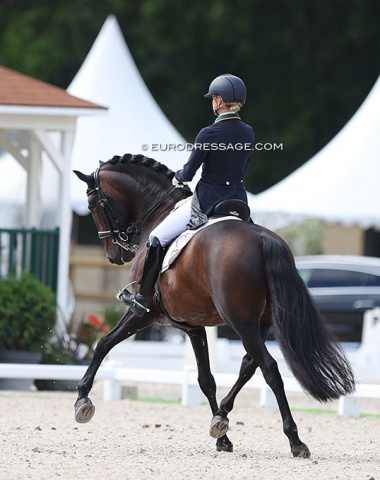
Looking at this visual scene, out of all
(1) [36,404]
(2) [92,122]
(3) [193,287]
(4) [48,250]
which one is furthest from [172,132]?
(3) [193,287]

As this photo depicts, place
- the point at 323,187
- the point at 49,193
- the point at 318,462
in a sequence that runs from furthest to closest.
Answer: the point at 49,193 < the point at 323,187 < the point at 318,462

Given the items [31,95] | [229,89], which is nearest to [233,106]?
[229,89]

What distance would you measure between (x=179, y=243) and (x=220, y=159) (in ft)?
2.20

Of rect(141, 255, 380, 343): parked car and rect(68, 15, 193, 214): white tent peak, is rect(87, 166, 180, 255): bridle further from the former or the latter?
rect(141, 255, 380, 343): parked car

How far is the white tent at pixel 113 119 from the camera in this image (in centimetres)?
1922

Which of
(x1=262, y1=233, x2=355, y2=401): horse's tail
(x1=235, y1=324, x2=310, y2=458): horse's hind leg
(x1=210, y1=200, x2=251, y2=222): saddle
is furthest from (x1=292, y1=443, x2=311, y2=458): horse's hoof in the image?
(x1=210, y1=200, x2=251, y2=222): saddle

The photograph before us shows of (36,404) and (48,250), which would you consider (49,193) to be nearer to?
(48,250)

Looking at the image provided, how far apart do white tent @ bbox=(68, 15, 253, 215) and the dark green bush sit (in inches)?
195

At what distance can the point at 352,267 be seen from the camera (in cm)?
2009

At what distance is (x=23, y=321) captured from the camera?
14.0m

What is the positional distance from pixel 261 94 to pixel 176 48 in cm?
282

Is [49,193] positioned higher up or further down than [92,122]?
further down

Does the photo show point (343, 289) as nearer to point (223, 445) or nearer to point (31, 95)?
point (31, 95)

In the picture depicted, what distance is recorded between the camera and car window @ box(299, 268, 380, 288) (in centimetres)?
1988
